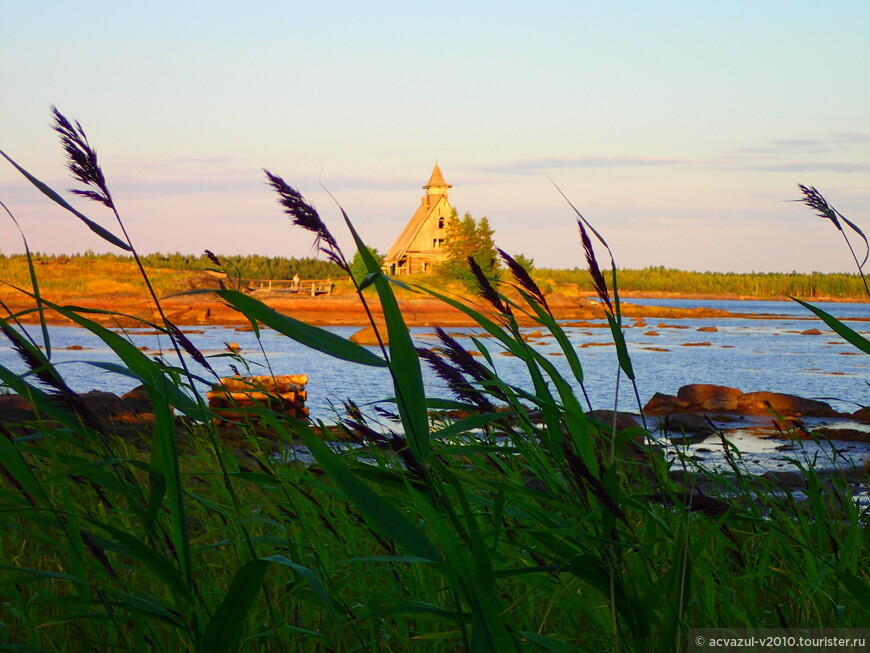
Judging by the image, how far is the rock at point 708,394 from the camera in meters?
15.0

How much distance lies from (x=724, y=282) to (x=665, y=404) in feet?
282

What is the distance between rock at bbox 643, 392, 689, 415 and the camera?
14.6 m

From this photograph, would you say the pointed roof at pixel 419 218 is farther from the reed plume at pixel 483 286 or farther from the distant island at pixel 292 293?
the reed plume at pixel 483 286

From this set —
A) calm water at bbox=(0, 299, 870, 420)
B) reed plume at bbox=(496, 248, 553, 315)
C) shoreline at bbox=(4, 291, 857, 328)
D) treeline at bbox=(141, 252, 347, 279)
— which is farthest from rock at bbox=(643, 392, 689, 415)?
treeline at bbox=(141, 252, 347, 279)

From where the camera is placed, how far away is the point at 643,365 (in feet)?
79.3

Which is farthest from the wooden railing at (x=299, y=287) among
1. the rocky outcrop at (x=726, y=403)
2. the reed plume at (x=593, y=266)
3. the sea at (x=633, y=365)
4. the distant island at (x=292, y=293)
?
the reed plume at (x=593, y=266)

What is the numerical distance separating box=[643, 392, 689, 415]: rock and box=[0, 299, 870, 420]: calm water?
1.96ft

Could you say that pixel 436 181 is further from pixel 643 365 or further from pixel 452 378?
pixel 452 378

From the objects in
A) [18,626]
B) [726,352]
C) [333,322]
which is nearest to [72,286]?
[333,322]

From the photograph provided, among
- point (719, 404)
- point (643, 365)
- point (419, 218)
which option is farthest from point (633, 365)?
point (419, 218)

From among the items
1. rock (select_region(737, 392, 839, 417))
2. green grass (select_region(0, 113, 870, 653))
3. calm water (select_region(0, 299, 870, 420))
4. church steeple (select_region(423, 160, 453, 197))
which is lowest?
calm water (select_region(0, 299, 870, 420))

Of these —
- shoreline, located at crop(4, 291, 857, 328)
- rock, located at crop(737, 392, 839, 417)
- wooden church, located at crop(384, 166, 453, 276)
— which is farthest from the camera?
wooden church, located at crop(384, 166, 453, 276)

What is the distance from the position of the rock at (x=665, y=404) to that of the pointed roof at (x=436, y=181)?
149 feet

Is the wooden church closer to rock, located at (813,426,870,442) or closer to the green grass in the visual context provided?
rock, located at (813,426,870,442)
